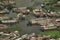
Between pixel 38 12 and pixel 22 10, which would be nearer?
pixel 38 12

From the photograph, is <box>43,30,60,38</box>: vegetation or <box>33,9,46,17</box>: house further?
<box>33,9,46,17</box>: house

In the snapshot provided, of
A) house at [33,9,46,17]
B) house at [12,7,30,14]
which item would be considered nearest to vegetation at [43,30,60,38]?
house at [33,9,46,17]

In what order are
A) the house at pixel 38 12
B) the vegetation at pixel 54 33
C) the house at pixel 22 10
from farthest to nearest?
the house at pixel 22 10
the house at pixel 38 12
the vegetation at pixel 54 33

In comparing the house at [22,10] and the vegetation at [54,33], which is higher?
the house at [22,10]

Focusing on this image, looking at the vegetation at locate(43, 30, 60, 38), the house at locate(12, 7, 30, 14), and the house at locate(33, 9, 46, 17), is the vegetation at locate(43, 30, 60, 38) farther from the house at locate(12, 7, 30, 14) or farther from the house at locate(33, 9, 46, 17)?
the house at locate(12, 7, 30, 14)

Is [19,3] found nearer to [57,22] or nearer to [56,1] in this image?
[56,1]

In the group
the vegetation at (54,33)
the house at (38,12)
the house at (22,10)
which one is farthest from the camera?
the house at (22,10)

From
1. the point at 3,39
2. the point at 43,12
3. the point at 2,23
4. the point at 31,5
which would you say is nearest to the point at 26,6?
the point at 31,5

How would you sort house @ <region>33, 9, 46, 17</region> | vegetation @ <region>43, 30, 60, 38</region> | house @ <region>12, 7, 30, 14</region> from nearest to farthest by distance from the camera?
vegetation @ <region>43, 30, 60, 38</region>
house @ <region>33, 9, 46, 17</region>
house @ <region>12, 7, 30, 14</region>

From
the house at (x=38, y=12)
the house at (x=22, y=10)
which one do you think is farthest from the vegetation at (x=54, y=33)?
the house at (x=22, y=10)

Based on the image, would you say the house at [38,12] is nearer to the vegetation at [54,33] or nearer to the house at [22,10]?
the house at [22,10]

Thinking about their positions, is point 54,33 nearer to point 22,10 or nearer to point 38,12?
point 38,12

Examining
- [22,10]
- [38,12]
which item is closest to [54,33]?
[38,12]
